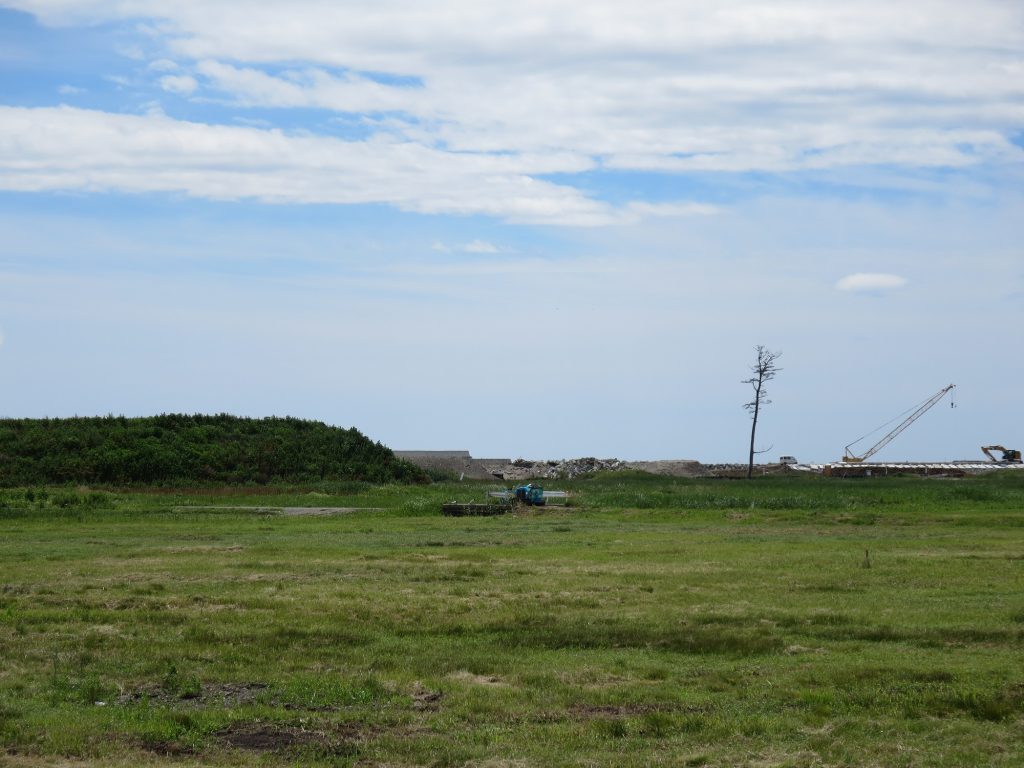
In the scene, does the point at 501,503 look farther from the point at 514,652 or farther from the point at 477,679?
the point at 477,679

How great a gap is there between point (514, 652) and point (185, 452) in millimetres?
66295

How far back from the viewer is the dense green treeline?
250 ft

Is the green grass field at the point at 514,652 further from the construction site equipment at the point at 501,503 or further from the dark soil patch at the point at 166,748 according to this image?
the construction site equipment at the point at 501,503

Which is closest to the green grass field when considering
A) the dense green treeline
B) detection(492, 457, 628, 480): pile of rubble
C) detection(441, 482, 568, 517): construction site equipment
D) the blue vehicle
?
detection(441, 482, 568, 517): construction site equipment

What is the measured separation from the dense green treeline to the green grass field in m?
40.4

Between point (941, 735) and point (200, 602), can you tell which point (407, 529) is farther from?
point (941, 735)

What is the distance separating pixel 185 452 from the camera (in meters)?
80.8

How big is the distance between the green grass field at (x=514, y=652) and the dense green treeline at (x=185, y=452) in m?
40.4

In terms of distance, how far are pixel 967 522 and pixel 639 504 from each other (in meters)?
16.5

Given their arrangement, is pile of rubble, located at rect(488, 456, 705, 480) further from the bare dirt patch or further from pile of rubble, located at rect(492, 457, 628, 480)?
the bare dirt patch

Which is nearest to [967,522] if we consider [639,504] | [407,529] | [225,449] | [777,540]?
[777,540]

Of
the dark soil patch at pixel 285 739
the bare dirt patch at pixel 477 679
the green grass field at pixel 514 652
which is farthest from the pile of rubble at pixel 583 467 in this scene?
the dark soil patch at pixel 285 739

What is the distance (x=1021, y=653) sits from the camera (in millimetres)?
17422

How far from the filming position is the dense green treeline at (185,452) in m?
76.3
